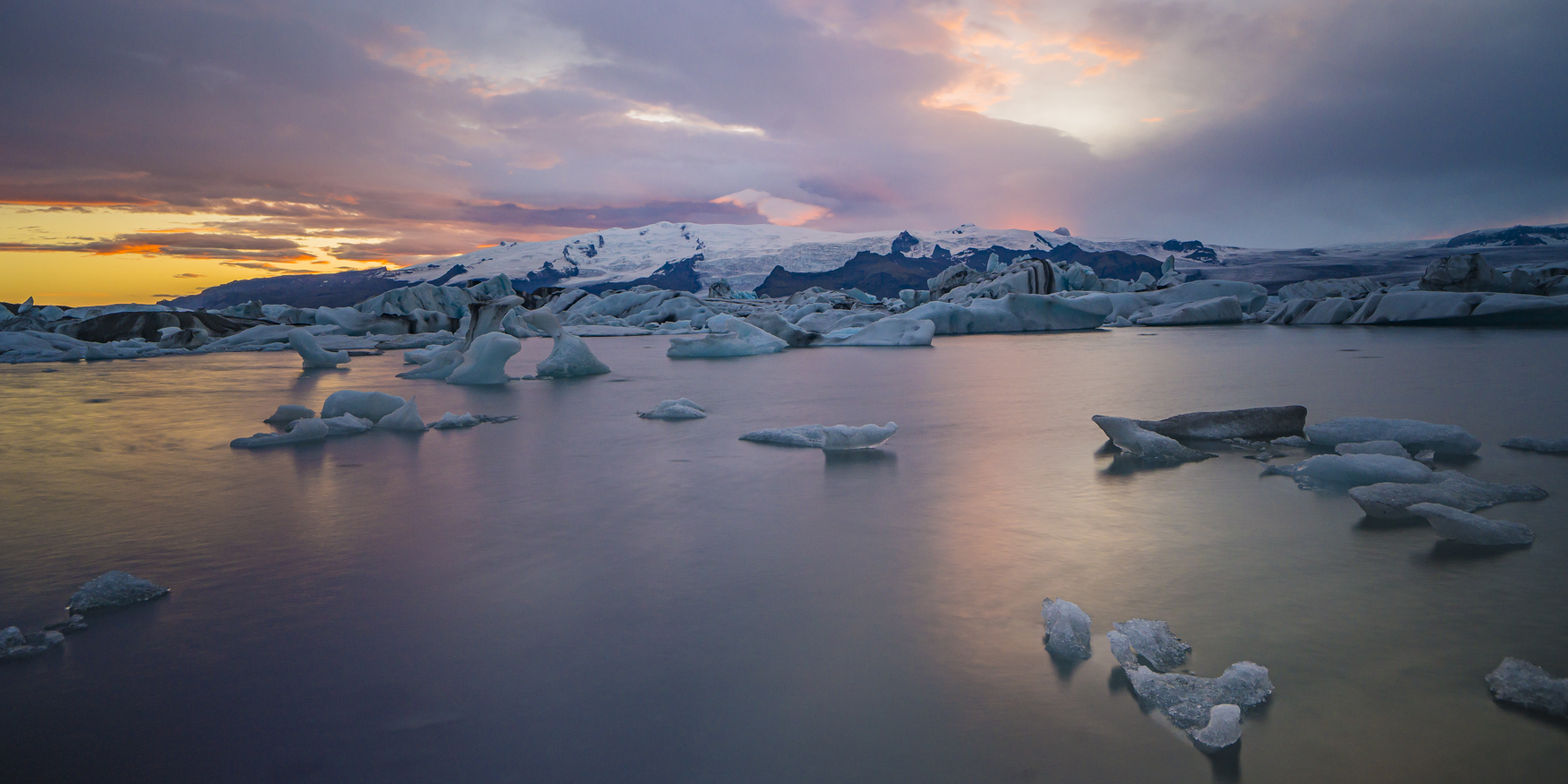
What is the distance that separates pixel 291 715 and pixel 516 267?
79061 mm

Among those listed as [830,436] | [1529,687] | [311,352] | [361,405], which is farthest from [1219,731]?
[311,352]

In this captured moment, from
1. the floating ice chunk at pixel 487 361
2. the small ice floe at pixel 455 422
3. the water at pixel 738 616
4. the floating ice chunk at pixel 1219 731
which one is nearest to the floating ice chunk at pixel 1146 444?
the water at pixel 738 616

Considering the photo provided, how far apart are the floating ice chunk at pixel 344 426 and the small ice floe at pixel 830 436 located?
90.5 inches

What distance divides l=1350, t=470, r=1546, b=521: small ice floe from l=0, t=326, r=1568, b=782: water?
0.07 metres

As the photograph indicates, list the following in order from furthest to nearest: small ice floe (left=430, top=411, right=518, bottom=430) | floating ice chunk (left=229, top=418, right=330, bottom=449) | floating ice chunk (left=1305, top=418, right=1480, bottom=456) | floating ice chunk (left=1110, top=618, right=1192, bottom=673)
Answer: small ice floe (left=430, top=411, right=518, bottom=430)
floating ice chunk (left=229, top=418, right=330, bottom=449)
floating ice chunk (left=1305, top=418, right=1480, bottom=456)
floating ice chunk (left=1110, top=618, right=1192, bottom=673)

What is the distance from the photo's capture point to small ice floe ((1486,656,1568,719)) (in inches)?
48.1

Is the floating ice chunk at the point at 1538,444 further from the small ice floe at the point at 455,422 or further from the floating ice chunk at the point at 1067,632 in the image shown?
the small ice floe at the point at 455,422

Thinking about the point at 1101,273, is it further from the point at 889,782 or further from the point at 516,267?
the point at 889,782

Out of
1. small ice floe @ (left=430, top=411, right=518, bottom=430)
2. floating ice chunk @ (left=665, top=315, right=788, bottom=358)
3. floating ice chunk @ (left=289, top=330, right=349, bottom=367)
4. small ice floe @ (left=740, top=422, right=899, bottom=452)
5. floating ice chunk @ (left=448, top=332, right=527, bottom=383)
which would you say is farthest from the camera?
floating ice chunk @ (left=665, top=315, right=788, bottom=358)

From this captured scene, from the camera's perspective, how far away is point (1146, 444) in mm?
3293

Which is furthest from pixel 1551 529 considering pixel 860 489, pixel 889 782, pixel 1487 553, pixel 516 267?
pixel 516 267

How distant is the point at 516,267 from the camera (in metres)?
75.3

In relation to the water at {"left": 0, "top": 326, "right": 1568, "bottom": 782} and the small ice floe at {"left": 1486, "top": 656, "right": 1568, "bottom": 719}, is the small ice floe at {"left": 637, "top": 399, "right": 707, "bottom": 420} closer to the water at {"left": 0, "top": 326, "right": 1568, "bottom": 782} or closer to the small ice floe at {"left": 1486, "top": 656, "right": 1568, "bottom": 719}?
the water at {"left": 0, "top": 326, "right": 1568, "bottom": 782}

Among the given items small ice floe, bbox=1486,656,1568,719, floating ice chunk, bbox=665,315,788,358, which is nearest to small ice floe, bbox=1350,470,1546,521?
small ice floe, bbox=1486,656,1568,719
